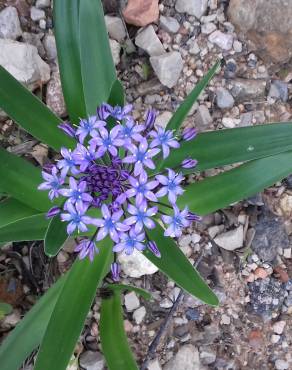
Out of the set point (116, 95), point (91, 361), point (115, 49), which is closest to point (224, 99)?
point (115, 49)

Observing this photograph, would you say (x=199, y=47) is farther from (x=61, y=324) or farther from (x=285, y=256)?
(x=61, y=324)

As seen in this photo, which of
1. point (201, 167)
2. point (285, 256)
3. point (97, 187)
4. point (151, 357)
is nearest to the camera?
point (97, 187)

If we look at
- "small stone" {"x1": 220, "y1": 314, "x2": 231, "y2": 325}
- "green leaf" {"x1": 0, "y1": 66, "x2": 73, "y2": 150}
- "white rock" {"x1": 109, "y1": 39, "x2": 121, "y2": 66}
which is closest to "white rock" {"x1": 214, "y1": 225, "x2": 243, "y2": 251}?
"small stone" {"x1": 220, "y1": 314, "x2": 231, "y2": 325}

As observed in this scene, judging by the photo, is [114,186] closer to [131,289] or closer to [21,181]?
[21,181]

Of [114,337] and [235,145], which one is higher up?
[235,145]

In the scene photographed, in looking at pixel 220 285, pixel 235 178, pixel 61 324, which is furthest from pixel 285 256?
pixel 61 324

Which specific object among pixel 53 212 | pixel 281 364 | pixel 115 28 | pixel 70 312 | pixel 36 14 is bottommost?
pixel 281 364
